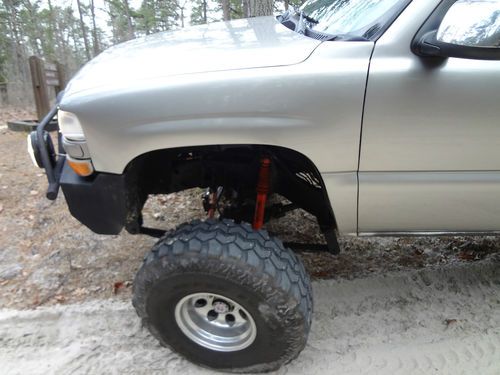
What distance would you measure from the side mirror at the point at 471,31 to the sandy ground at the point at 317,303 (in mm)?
1674

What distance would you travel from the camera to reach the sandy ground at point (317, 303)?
91.4 inches

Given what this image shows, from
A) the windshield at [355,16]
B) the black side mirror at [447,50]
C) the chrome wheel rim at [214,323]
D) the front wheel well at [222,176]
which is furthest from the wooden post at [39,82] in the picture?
the black side mirror at [447,50]

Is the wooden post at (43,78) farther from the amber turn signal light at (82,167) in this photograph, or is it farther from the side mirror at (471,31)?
the side mirror at (471,31)

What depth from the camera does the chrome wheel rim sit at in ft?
7.03

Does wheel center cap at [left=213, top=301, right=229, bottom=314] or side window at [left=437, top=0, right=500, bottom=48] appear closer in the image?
side window at [left=437, top=0, right=500, bottom=48]

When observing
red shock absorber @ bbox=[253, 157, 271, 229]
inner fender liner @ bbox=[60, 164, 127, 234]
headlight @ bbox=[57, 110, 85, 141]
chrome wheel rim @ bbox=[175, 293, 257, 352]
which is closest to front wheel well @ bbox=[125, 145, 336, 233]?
red shock absorber @ bbox=[253, 157, 271, 229]

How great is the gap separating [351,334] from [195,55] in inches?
74.8

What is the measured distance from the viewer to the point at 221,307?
2170mm

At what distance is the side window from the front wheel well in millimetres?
951

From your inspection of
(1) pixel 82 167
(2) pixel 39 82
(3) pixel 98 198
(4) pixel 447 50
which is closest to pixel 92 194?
(3) pixel 98 198

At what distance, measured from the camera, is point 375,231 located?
2113mm

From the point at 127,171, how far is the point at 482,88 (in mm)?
1694

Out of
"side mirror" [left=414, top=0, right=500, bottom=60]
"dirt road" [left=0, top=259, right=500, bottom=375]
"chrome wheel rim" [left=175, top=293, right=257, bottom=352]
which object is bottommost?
"dirt road" [left=0, top=259, right=500, bottom=375]

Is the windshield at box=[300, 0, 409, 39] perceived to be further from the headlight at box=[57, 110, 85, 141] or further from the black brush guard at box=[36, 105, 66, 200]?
the black brush guard at box=[36, 105, 66, 200]
